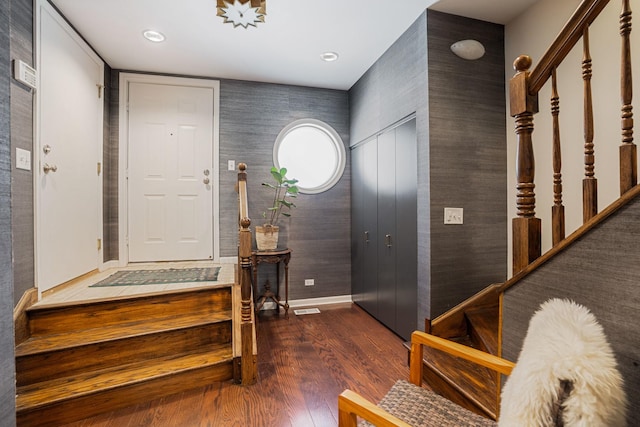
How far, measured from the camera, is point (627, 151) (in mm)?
940

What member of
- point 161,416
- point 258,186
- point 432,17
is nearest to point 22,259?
point 161,416

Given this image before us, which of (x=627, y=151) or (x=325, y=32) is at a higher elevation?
(x=325, y=32)

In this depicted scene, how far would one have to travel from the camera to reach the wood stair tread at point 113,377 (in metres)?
1.74

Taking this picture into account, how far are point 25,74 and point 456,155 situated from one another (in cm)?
309

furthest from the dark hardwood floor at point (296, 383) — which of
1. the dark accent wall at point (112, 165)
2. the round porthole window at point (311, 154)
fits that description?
the dark accent wall at point (112, 165)

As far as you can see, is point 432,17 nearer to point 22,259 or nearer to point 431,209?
point 431,209

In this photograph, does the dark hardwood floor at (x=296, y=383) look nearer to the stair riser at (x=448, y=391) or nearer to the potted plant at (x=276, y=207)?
the stair riser at (x=448, y=391)

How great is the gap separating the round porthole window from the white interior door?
74.7 inches

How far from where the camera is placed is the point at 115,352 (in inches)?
79.9

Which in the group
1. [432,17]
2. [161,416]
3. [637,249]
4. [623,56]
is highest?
[432,17]

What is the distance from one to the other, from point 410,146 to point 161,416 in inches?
102

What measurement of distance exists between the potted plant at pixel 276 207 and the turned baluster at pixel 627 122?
274 centimetres

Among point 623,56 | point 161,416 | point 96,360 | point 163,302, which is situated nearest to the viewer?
point 623,56

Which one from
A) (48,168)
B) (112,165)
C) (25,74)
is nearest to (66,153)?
(48,168)
